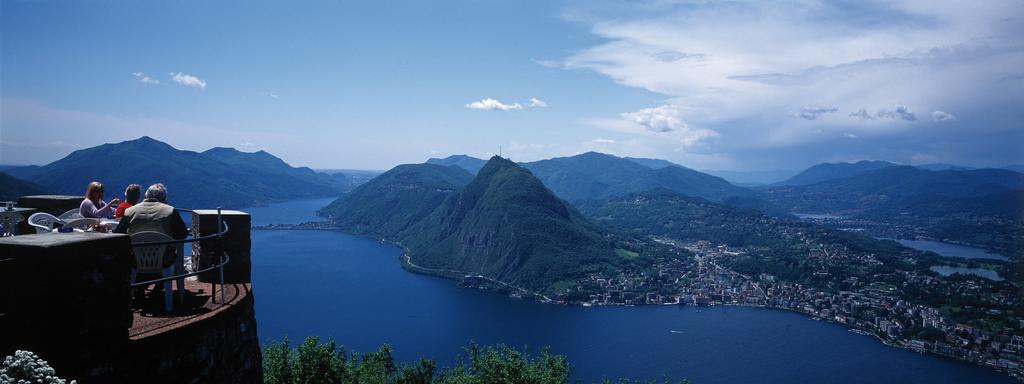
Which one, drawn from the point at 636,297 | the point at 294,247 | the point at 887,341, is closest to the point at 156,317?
the point at 887,341

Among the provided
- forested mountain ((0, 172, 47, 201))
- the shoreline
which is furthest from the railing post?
forested mountain ((0, 172, 47, 201))

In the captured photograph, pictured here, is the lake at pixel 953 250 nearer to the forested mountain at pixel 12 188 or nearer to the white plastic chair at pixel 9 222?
the white plastic chair at pixel 9 222

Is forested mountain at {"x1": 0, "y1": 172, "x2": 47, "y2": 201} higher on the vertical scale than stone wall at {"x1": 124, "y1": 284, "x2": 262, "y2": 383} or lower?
higher

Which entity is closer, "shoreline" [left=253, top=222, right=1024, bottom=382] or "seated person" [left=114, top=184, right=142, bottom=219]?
"seated person" [left=114, top=184, right=142, bottom=219]

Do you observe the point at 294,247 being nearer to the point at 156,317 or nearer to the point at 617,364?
the point at 617,364

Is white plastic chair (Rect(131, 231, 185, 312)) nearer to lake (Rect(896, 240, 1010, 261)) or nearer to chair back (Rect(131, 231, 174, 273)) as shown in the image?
chair back (Rect(131, 231, 174, 273))

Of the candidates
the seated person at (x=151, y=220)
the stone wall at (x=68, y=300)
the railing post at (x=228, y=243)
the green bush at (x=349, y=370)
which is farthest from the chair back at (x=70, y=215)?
the green bush at (x=349, y=370)

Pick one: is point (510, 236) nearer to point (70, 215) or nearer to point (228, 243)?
point (70, 215)

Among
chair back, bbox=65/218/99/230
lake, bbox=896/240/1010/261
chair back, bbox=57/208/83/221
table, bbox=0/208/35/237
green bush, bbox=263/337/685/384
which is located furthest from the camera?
lake, bbox=896/240/1010/261
